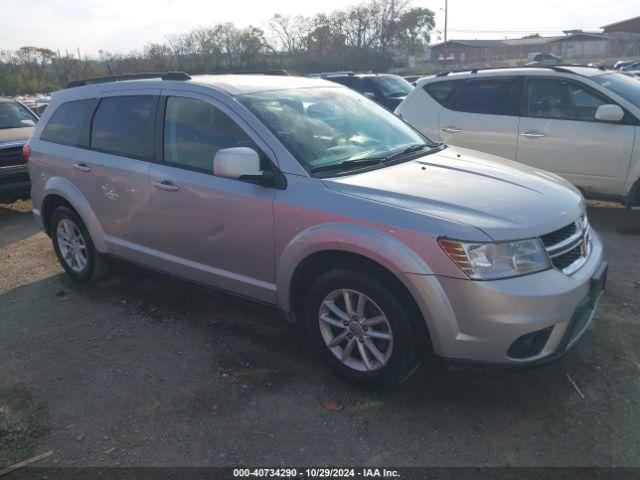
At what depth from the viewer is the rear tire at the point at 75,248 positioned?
4.79 metres

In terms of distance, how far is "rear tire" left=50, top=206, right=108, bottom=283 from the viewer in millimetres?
4789

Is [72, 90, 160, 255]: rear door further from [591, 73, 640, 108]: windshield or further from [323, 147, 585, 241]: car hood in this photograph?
[591, 73, 640, 108]: windshield

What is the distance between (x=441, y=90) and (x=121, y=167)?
4.61m

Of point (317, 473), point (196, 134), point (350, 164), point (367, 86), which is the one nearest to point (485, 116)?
point (350, 164)

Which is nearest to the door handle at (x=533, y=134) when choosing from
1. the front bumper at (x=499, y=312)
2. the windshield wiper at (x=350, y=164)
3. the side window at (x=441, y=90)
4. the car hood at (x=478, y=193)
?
the side window at (x=441, y=90)

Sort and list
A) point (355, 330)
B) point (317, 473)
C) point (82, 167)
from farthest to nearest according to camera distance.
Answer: point (82, 167), point (355, 330), point (317, 473)

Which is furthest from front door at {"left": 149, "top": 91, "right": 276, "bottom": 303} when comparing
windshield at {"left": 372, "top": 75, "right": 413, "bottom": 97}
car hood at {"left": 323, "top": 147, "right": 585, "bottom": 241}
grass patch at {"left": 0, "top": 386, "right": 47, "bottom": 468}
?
windshield at {"left": 372, "top": 75, "right": 413, "bottom": 97}

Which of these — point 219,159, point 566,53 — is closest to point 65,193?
point 219,159

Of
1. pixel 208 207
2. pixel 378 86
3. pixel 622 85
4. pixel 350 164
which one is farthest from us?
pixel 378 86

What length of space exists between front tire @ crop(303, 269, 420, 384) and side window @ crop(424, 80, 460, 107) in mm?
4784

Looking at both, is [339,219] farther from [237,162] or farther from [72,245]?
[72,245]

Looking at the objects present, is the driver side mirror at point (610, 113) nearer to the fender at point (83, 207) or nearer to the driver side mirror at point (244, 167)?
the driver side mirror at point (244, 167)

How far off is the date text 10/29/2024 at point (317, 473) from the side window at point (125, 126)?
2.45 meters

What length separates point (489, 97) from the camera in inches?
264
